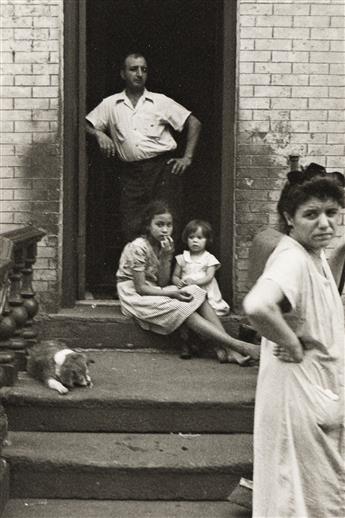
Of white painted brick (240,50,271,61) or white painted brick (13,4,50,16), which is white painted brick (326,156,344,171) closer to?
white painted brick (240,50,271,61)

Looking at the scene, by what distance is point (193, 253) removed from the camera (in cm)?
761

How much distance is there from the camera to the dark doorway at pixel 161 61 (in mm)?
9977

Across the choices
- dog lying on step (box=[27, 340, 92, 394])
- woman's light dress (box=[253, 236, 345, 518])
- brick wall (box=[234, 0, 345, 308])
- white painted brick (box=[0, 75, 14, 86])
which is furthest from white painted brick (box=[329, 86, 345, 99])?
woman's light dress (box=[253, 236, 345, 518])

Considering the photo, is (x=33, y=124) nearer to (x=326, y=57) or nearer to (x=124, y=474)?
(x=326, y=57)

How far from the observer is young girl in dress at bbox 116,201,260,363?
A: 712cm

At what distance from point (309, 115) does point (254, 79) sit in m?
0.52

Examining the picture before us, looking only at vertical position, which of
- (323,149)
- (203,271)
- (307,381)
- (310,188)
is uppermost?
(323,149)

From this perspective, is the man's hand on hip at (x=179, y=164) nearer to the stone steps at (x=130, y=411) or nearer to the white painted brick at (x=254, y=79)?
the white painted brick at (x=254, y=79)

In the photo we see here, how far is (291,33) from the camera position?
7570 millimetres

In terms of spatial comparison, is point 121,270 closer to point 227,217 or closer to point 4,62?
point 227,217

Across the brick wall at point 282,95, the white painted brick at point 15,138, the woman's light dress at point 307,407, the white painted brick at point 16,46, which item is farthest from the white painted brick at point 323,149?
the woman's light dress at point 307,407

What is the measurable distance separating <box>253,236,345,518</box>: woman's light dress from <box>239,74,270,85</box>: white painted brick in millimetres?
3607

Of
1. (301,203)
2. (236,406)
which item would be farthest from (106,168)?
(301,203)

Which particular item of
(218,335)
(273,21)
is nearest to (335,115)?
(273,21)
